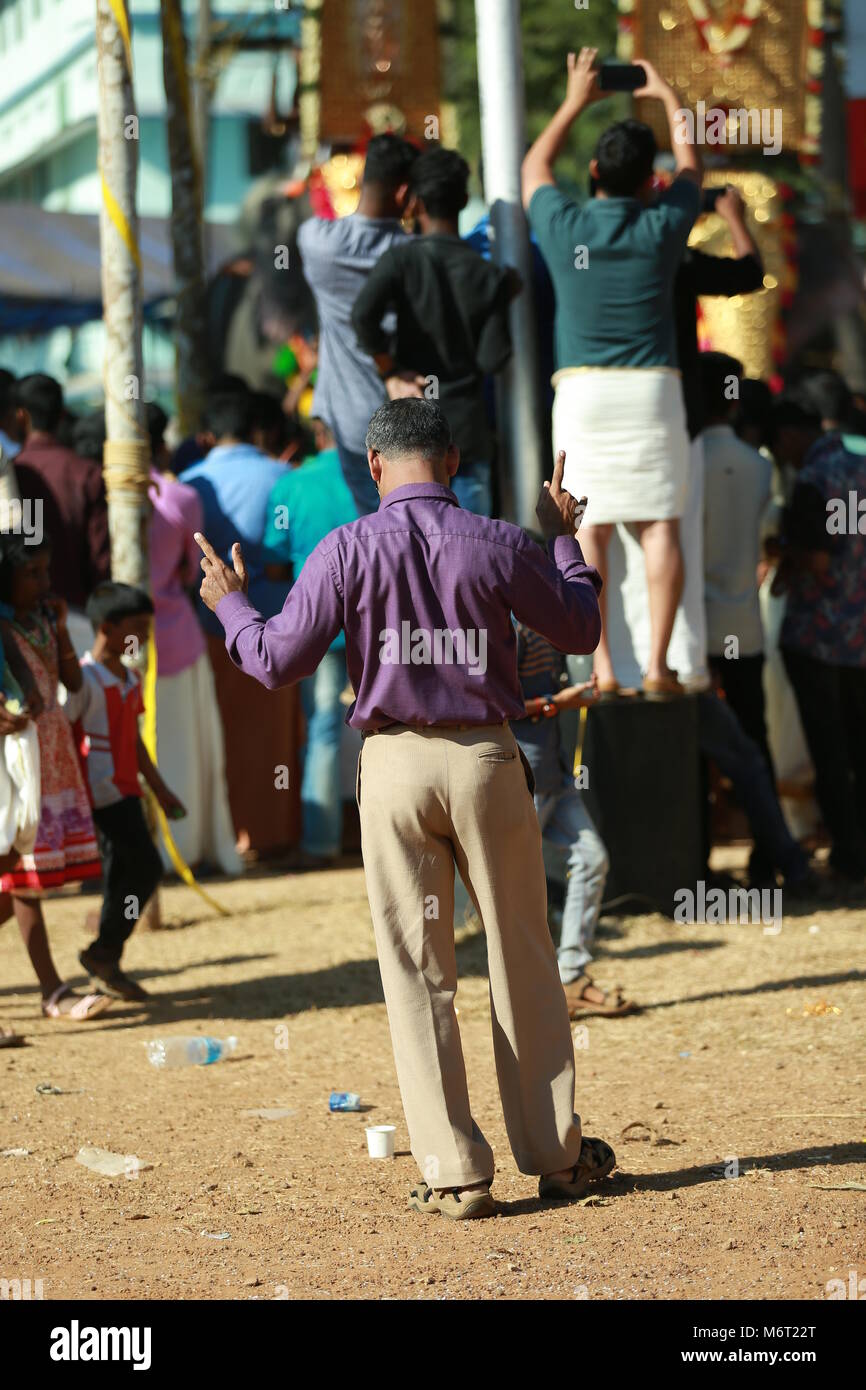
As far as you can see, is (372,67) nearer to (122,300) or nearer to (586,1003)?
(122,300)

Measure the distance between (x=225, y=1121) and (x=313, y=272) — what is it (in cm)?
400

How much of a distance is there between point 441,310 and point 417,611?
355 cm

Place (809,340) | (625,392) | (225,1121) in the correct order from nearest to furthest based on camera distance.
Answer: (225,1121) < (625,392) < (809,340)

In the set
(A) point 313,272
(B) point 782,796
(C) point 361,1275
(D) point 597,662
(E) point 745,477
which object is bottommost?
(C) point 361,1275

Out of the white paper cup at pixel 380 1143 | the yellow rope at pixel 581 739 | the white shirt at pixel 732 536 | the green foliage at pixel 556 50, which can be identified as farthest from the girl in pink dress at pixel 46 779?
the green foliage at pixel 556 50

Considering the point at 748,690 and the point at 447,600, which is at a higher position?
the point at 447,600

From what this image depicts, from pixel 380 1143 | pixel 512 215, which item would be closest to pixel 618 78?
pixel 512 215

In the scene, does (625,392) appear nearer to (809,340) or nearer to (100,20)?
(100,20)

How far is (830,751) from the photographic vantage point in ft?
27.9

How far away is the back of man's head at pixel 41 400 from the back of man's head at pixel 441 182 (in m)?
1.99

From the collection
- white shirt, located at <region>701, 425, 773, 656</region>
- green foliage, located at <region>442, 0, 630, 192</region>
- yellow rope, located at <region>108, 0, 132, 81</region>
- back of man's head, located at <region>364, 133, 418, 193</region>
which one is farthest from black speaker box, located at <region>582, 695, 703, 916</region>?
green foliage, located at <region>442, 0, 630, 192</region>

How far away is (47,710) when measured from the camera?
646 centimetres

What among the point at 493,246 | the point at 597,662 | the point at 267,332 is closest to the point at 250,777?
the point at 597,662

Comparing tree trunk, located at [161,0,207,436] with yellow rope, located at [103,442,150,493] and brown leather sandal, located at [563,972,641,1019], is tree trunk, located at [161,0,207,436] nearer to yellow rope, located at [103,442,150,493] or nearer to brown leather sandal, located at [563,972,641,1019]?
yellow rope, located at [103,442,150,493]
